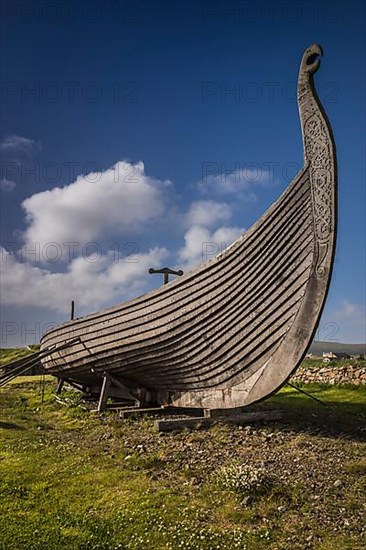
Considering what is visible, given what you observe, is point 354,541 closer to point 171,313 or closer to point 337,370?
point 171,313

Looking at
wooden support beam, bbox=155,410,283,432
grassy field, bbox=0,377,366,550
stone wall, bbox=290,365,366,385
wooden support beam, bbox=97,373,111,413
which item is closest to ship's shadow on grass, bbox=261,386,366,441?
grassy field, bbox=0,377,366,550

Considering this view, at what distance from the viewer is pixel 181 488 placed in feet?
18.0

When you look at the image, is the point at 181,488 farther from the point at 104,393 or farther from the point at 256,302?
the point at 104,393

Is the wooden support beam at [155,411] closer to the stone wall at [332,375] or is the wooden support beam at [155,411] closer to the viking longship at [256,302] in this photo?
the viking longship at [256,302]

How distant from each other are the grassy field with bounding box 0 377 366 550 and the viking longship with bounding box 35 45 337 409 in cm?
103

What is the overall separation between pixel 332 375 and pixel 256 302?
9.66m

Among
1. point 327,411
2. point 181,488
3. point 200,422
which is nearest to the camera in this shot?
point 181,488

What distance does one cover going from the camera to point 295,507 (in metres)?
4.87

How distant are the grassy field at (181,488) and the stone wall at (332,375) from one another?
19.9 ft

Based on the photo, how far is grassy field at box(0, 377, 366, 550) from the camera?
426 centimetres

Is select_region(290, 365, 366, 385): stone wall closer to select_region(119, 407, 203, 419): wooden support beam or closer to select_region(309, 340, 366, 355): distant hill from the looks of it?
select_region(119, 407, 203, 419): wooden support beam

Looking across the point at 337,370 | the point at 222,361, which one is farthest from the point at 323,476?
the point at 337,370

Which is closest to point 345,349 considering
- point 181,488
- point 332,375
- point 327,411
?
point 332,375

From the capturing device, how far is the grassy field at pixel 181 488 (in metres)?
4.26
